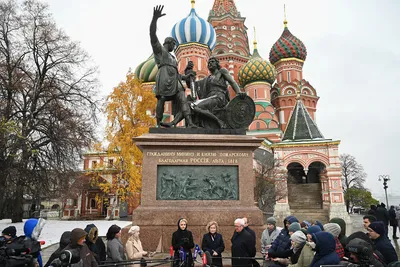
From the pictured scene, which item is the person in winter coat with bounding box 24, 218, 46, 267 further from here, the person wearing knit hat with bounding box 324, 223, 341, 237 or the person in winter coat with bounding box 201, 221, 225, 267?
the person wearing knit hat with bounding box 324, 223, 341, 237

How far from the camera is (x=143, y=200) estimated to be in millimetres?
7105

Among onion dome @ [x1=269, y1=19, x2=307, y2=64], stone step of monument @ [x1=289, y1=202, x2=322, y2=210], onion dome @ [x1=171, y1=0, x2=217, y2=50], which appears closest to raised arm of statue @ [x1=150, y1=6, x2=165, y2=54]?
stone step of monument @ [x1=289, y1=202, x2=322, y2=210]

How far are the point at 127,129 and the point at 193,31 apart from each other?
18.9 m

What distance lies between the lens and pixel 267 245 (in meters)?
5.54

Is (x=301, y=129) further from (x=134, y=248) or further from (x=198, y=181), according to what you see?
(x=134, y=248)

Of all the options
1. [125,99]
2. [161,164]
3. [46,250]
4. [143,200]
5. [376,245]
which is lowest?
[46,250]

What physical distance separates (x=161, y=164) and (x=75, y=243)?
13.6ft

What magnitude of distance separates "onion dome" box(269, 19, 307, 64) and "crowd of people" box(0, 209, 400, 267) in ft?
139

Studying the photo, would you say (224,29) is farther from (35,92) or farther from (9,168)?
(9,168)

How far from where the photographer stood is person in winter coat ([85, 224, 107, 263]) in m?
4.12

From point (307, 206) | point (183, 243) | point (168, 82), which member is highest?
point (168, 82)

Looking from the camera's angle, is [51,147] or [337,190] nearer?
[51,147]

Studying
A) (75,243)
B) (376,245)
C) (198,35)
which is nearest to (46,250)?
(75,243)

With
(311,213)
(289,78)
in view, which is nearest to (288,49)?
(289,78)
